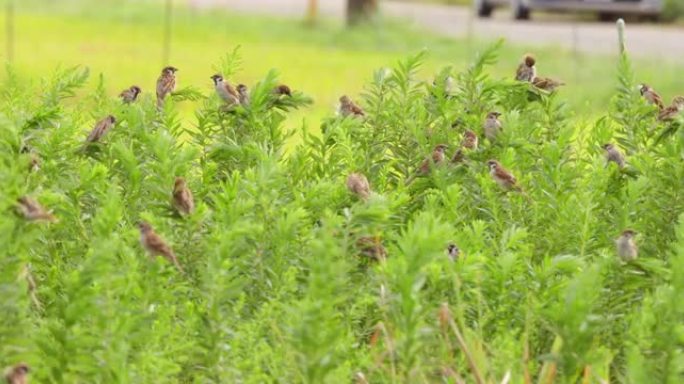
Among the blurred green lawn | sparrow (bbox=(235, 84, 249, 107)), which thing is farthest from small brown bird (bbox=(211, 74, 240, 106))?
the blurred green lawn

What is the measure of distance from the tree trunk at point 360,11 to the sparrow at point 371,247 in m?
26.7

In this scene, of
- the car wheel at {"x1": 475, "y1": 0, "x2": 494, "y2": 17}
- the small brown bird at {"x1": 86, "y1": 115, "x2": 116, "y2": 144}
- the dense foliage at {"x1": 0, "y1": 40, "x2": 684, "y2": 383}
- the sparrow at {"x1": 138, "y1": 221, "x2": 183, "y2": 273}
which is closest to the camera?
the dense foliage at {"x1": 0, "y1": 40, "x2": 684, "y2": 383}

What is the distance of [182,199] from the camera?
341 centimetres

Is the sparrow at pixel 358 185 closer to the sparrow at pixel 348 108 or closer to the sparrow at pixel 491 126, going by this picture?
the sparrow at pixel 491 126

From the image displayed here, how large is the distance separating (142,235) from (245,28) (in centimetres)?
2608

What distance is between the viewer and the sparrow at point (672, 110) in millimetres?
4121

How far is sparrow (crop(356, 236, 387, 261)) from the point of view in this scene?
10.9ft

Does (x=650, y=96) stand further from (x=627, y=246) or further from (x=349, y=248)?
(x=349, y=248)

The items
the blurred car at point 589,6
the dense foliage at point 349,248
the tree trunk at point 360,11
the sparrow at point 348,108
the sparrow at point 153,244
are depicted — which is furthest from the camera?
the tree trunk at point 360,11

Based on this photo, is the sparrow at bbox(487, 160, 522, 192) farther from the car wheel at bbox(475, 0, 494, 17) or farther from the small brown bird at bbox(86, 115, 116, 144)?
the car wheel at bbox(475, 0, 494, 17)

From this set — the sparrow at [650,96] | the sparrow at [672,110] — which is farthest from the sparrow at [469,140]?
the sparrow at [650,96]

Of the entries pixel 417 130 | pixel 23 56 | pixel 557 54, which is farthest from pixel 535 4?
pixel 417 130

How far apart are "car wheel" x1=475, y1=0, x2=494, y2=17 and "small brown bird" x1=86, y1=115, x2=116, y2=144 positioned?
2687 cm

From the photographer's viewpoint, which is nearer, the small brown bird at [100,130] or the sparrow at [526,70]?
the small brown bird at [100,130]
